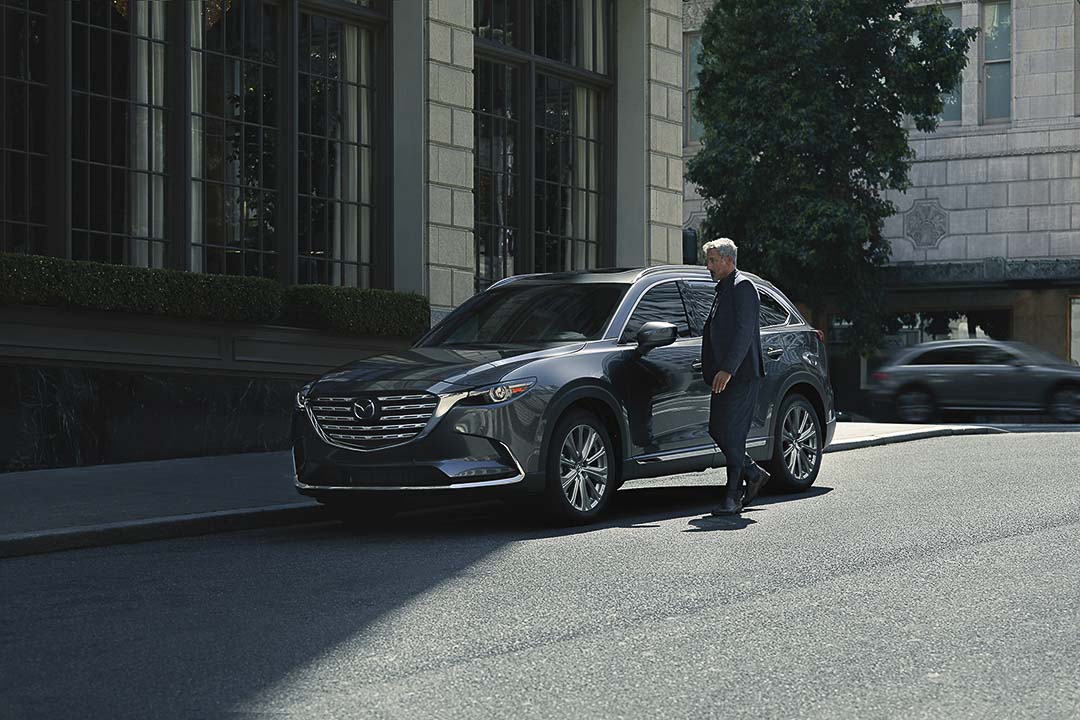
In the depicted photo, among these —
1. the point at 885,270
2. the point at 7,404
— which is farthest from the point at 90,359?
the point at 885,270

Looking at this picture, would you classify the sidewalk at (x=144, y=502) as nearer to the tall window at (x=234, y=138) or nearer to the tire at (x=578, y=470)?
the tire at (x=578, y=470)

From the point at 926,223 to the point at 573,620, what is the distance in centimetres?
3167

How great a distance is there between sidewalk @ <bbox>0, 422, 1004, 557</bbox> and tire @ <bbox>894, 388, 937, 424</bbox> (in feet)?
47.8

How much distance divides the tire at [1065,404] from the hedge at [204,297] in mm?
12985

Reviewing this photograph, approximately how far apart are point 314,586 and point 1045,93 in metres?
31.2

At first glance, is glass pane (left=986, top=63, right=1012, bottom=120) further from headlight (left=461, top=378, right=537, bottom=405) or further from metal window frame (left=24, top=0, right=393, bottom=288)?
headlight (left=461, top=378, right=537, bottom=405)

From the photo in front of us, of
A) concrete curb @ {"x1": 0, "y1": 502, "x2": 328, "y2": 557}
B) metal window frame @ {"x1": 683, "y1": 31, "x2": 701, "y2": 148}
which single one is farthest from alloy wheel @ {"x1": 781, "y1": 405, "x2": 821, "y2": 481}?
metal window frame @ {"x1": 683, "y1": 31, "x2": 701, "y2": 148}

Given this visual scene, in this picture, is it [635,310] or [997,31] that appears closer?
[635,310]

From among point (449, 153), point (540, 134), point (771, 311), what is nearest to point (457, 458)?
point (771, 311)

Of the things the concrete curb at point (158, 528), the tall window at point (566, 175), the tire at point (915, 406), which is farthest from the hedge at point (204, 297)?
the tire at point (915, 406)

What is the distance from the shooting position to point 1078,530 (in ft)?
30.9

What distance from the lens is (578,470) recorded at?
33.3 feet

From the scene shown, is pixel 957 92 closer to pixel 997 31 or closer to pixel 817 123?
pixel 997 31

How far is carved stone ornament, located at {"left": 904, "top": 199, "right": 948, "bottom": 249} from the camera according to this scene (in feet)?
120
